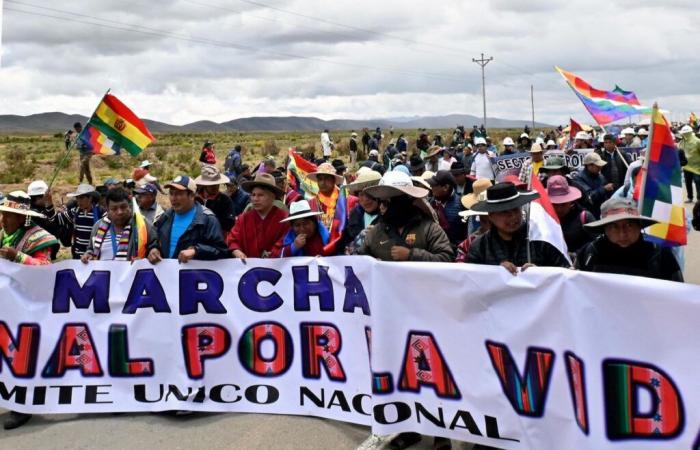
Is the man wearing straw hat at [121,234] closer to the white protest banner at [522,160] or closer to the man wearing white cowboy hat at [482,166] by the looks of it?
the white protest banner at [522,160]

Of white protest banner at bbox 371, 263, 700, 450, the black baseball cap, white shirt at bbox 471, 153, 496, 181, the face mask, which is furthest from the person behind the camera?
white shirt at bbox 471, 153, 496, 181

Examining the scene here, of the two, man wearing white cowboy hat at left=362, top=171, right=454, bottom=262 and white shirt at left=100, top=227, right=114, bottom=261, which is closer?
man wearing white cowboy hat at left=362, top=171, right=454, bottom=262

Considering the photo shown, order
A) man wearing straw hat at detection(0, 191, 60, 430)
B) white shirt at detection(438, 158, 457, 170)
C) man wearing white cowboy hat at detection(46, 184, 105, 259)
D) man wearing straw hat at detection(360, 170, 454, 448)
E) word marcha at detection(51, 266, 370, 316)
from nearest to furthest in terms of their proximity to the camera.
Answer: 1. man wearing straw hat at detection(360, 170, 454, 448)
2. word marcha at detection(51, 266, 370, 316)
3. man wearing straw hat at detection(0, 191, 60, 430)
4. man wearing white cowboy hat at detection(46, 184, 105, 259)
5. white shirt at detection(438, 158, 457, 170)

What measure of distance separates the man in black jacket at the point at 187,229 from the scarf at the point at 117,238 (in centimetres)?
30

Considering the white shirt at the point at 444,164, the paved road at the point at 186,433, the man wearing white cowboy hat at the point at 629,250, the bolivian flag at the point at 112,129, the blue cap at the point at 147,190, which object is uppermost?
the bolivian flag at the point at 112,129

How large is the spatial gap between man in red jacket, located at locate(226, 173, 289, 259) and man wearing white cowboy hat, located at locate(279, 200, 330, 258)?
0.27 m

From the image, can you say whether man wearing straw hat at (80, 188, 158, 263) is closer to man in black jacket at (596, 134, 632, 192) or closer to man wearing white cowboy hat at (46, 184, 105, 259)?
man wearing white cowboy hat at (46, 184, 105, 259)

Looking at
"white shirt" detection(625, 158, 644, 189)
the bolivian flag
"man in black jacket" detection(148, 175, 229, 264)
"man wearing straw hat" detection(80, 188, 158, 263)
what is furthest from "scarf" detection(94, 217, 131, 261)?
"white shirt" detection(625, 158, 644, 189)

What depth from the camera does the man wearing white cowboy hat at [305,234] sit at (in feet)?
19.2

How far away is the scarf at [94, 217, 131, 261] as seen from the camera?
20.1 feet

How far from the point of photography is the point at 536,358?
423 centimetres

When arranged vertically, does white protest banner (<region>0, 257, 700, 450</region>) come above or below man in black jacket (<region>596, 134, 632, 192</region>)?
below

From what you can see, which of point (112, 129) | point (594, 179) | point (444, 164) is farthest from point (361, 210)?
point (444, 164)

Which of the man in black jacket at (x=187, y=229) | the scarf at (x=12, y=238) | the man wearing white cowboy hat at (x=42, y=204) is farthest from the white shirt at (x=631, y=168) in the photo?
the man wearing white cowboy hat at (x=42, y=204)
